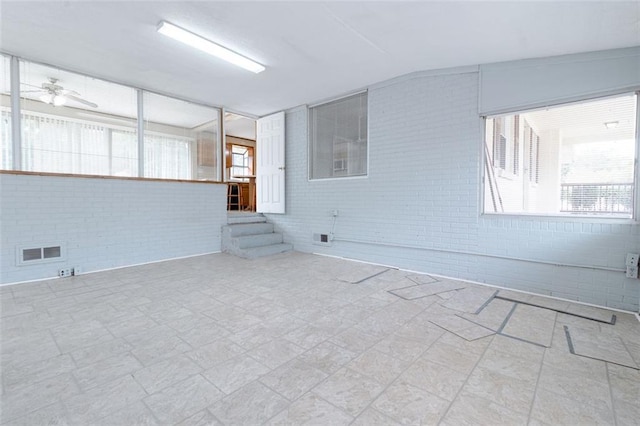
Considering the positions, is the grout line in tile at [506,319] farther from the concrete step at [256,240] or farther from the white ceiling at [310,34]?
the concrete step at [256,240]

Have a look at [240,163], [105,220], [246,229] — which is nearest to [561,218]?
[246,229]

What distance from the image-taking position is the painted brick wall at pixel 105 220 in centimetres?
367

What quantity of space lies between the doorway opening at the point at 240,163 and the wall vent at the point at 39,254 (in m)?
4.00

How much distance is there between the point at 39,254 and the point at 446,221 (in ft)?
17.6

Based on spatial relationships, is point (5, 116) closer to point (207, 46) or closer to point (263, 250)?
point (207, 46)

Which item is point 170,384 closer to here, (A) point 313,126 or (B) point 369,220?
(B) point 369,220

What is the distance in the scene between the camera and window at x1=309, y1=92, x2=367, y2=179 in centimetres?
503

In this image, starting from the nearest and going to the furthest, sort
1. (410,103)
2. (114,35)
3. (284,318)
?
(284,318), (114,35), (410,103)

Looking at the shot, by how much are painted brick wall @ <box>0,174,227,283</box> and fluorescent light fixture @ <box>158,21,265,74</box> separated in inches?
97.2

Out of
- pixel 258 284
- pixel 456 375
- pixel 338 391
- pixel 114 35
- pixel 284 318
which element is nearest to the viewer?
pixel 338 391

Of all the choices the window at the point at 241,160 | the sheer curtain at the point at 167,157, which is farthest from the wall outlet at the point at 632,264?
the window at the point at 241,160

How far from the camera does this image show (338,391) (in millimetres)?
1633

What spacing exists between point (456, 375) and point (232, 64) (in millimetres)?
4211

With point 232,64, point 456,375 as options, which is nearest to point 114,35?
point 232,64
